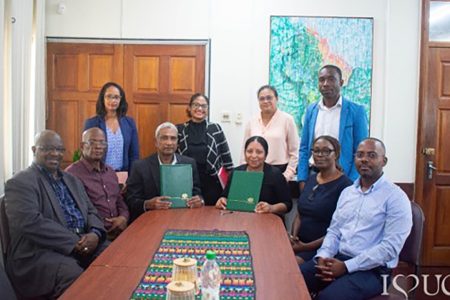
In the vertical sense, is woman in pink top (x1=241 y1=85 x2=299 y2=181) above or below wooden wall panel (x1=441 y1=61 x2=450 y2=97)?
below

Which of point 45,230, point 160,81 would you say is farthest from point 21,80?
point 45,230

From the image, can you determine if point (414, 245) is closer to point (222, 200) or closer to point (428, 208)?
point (222, 200)

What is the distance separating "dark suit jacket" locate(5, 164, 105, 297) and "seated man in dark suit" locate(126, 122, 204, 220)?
0.71 m

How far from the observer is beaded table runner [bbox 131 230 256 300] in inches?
71.1

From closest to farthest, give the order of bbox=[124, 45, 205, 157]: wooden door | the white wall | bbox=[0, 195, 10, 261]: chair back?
bbox=[0, 195, 10, 261]: chair back, the white wall, bbox=[124, 45, 205, 157]: wooden door

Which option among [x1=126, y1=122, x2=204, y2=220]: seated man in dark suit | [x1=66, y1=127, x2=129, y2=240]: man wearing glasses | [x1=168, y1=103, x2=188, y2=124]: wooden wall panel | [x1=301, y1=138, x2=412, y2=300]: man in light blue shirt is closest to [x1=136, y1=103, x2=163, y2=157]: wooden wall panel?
[x1=168, y1=103, x2=188, y2=124]: wooden wall panel

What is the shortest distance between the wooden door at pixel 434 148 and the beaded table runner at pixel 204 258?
2.76 m

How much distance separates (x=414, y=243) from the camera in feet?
8.52

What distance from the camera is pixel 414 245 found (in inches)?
102

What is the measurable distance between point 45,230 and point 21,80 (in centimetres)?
197

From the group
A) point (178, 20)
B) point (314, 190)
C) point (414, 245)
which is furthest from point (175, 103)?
point (414, 245)

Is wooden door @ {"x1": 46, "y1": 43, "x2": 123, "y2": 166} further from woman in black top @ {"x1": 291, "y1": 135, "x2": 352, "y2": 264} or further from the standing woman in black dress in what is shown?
woman in black top @ {"x1": 291, "y1": 135, "x2": 352, "y2": 264}

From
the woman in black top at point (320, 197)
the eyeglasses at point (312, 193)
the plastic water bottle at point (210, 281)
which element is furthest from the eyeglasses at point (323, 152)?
the plastic water bottle at point (210, 281)

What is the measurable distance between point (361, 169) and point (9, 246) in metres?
2.05
